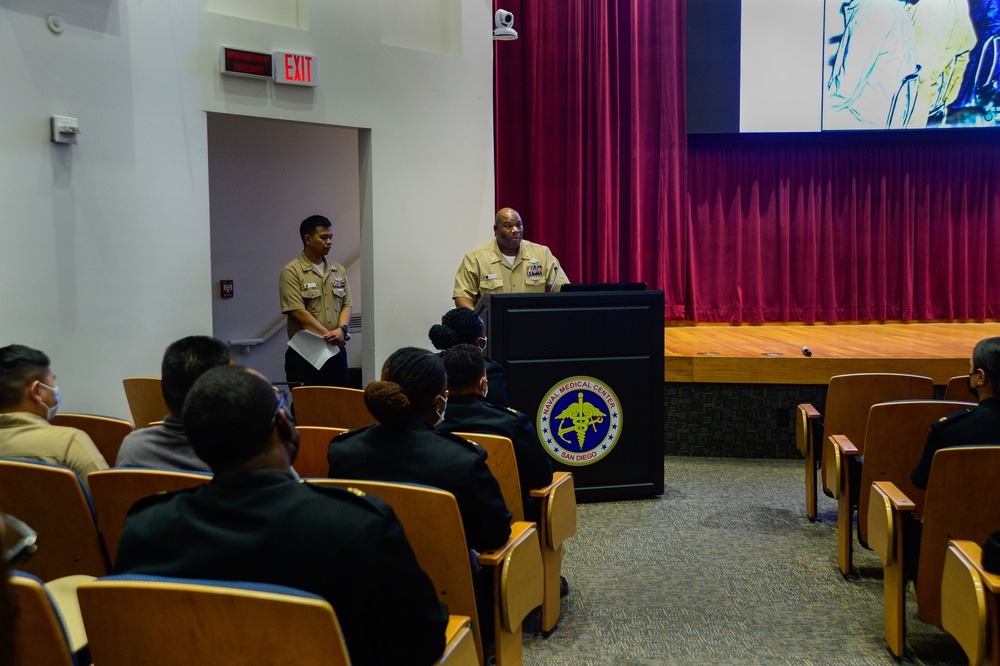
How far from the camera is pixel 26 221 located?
13.5 ft

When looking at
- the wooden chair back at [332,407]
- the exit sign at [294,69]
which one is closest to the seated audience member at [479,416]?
the wooden chair back at [332,407]

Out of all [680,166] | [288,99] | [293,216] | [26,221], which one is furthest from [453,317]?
[680,166]

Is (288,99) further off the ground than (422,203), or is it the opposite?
(288,99)

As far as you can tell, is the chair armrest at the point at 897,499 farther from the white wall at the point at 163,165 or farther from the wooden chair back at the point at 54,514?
the white wall at the point at 163,165

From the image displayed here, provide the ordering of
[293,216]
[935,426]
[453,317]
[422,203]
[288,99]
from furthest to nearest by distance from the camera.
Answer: [293,216] → [422,203] → [288,99] → [453,317] → [935,426]

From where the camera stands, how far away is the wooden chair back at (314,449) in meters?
2.70

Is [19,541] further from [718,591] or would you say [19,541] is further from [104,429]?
[718,591]

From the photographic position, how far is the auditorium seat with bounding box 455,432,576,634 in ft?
8.51

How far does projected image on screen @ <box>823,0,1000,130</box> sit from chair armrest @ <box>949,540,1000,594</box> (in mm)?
6238

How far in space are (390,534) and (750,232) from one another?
287 inches

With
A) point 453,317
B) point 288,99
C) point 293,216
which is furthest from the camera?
point 293,216

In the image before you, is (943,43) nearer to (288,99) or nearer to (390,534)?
(288,99)

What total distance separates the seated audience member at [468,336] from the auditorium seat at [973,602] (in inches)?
67.1

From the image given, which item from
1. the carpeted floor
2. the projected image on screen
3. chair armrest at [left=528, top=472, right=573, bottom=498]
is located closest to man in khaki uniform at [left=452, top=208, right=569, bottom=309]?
the carpeted floor
